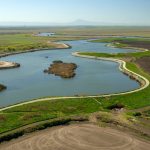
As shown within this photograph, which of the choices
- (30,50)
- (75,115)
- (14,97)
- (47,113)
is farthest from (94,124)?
(30,50)

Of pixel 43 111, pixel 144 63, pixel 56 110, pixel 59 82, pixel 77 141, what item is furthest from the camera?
pixel 144 63

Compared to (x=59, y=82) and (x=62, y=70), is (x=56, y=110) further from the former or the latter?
(x=62, y=70)

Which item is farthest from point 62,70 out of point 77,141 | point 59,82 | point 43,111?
point 77,141

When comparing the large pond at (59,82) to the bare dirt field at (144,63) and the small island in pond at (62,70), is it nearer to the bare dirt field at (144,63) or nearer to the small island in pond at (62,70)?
the small island in pond at (62,70)

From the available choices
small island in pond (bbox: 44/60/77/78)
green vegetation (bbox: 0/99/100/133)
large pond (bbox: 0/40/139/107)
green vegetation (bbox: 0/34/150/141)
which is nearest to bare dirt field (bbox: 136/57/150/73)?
large pond (bbox: 0/40/139/107)

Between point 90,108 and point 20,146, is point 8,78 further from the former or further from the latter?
point 20,146

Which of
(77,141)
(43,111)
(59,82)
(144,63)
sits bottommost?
(59,82)

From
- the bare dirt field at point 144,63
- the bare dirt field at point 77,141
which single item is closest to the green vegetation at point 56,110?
the bare dirt field at point 77,141
